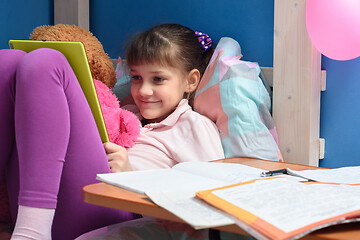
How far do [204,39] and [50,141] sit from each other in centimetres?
83

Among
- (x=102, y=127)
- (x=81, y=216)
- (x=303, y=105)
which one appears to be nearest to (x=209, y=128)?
(x=303, y=105)

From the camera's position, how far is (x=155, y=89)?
4.90 feet

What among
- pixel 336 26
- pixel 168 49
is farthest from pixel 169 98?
pixel 336 26

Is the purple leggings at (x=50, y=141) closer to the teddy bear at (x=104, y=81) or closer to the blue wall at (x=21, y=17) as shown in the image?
the teddy bear at (x=104, y=81)

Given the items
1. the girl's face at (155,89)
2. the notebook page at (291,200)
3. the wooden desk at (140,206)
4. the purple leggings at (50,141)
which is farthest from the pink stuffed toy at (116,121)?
the notebook page at (291,200)

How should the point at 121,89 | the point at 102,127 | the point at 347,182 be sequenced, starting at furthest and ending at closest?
the point at 121,89, the point at 102,127, the point at 347,182

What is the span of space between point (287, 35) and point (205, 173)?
678 mm

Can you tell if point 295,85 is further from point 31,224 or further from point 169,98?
point 31,224

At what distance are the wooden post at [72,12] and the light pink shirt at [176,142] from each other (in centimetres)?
85

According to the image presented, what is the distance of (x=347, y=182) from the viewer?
87 centimetres

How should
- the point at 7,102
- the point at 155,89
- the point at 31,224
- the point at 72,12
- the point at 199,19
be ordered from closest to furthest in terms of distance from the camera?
the point at 31,224
the point at 7,102
the point at 155,89
the point at 199,19
the point at 72,12

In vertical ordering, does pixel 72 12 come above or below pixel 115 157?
above

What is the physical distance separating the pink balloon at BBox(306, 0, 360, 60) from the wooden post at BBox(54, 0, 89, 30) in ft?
3.68

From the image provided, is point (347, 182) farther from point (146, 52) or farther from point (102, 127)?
point (146, 52)
